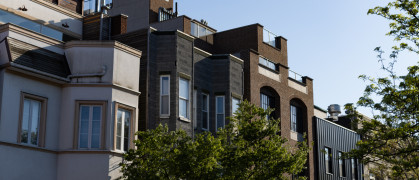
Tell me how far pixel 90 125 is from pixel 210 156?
4917 mm

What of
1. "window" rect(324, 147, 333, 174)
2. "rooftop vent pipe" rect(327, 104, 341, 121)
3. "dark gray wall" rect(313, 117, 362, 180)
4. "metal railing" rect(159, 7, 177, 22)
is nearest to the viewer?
"dark gray wall" rect(313, 117, 362, 180)

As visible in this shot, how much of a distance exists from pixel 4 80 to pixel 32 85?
51.2 inches

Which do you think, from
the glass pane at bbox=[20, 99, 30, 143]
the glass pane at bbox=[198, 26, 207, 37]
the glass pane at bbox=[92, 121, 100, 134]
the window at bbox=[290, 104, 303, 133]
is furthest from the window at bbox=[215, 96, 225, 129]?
the glass pane at bbox=[20, 99, 30, 143]

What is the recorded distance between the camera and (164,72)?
Answer: 28031 mm

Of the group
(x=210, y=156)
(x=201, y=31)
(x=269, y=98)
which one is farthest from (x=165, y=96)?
(x=201, y=31)

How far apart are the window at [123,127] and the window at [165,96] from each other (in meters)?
2.50

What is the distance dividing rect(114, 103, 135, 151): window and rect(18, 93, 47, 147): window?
9.27 ft

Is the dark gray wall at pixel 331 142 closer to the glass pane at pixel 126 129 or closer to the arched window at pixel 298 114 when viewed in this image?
the arched window at pixel 298 114

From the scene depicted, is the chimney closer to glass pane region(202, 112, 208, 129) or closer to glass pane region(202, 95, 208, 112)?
glass pane region(202, 95, 208, 112)

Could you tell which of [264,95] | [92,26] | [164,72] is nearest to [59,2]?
[92,26]

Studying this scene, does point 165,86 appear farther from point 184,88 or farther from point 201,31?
point 201,31

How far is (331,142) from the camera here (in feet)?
140

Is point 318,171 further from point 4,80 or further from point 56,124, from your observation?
point 4,80

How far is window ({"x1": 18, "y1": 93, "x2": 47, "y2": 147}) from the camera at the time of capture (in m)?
21.9
